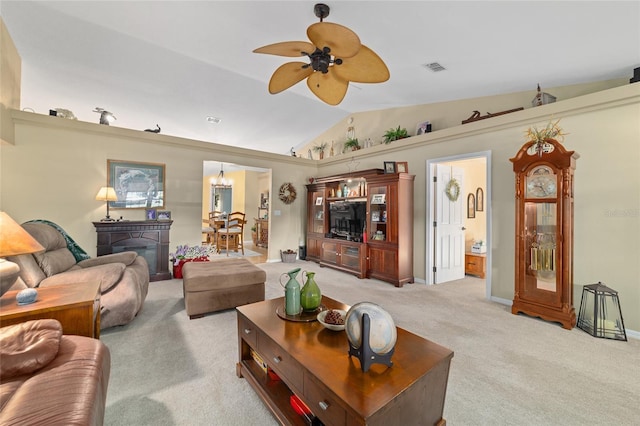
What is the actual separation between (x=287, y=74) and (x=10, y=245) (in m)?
2.23

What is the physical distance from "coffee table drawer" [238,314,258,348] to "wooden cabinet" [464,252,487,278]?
475cm

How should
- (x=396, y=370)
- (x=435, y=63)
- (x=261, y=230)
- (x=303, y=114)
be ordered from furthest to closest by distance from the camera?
(x=261, y=230) → (x=303, y=114) → (x=435, y=63) → (x=396, y=370)

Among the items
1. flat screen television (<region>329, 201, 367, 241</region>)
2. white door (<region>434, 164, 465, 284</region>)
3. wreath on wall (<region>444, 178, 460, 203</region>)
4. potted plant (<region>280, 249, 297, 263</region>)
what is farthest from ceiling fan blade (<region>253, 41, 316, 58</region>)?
potted plant (<region>280, 249, 297, 263</region>)

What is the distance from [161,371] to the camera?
1.99m

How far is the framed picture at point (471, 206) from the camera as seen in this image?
569 cm

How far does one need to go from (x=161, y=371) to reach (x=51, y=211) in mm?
3751

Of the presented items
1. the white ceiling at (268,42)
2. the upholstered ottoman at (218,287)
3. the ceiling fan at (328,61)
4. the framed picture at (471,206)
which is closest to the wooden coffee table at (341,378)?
the upholstered ottoman at (218,287)

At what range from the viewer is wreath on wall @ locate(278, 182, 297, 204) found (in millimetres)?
6404

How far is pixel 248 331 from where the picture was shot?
72.9 inches

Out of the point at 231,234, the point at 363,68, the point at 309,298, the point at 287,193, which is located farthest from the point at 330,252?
the point at 363,68

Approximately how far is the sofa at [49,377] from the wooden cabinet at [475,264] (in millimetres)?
5586

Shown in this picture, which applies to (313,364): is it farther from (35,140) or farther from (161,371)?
(35,140)

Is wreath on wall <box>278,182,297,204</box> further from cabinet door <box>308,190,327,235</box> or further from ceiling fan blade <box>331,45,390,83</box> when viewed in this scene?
ceiling fan blade <box>331,45,390,83</box>

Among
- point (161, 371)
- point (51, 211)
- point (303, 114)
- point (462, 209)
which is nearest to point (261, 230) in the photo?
point (303, 114)
